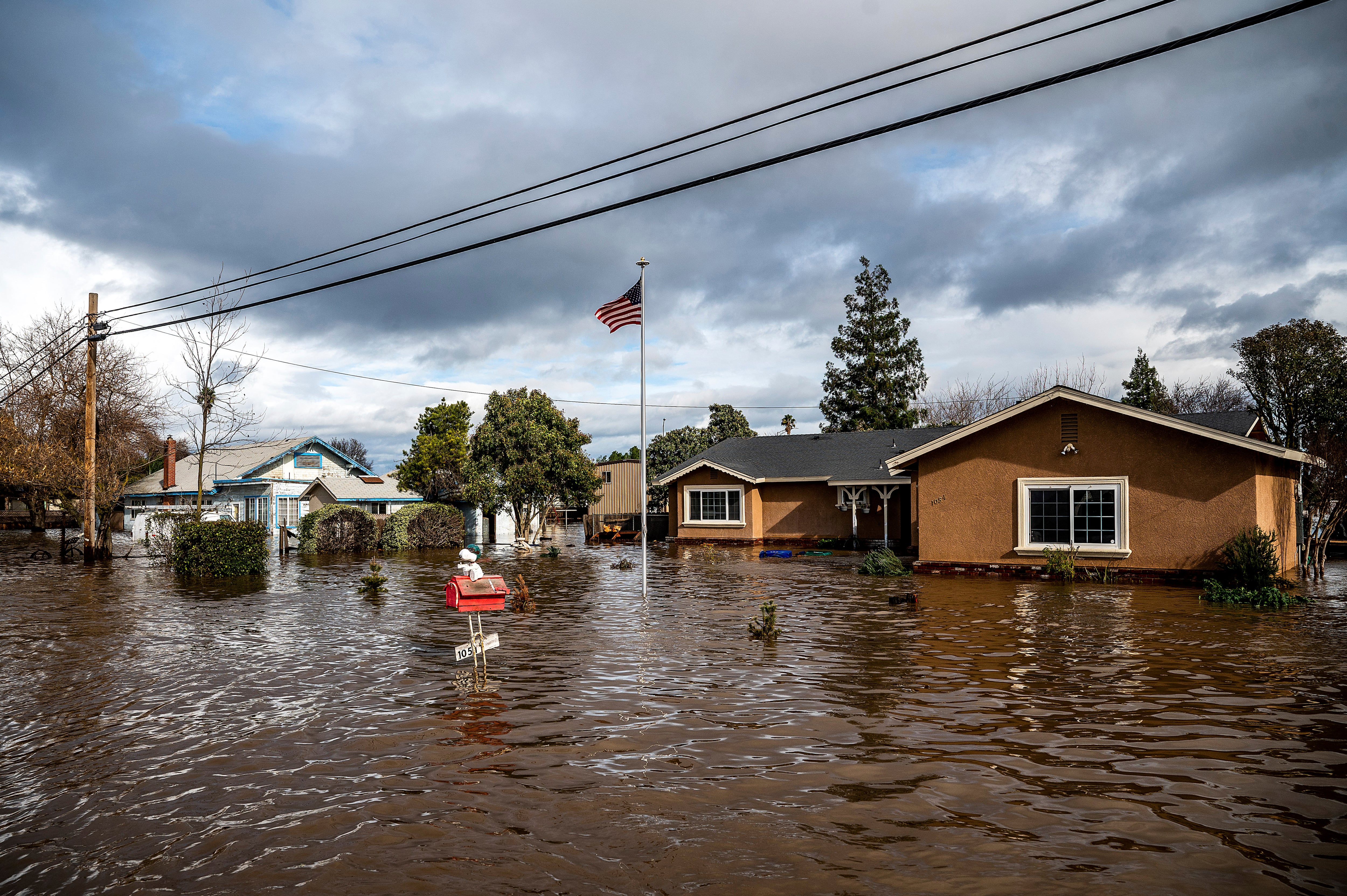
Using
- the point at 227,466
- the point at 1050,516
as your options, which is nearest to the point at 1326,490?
the point at 1050,516

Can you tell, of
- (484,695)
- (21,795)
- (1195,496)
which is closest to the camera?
(21,795)

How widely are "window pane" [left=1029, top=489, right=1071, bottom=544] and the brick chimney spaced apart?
44038 mm

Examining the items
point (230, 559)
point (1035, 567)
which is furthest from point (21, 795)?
point (1035, 567)

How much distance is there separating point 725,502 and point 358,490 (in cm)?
1996

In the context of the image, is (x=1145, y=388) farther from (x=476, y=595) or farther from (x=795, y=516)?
(x=476, y=595)

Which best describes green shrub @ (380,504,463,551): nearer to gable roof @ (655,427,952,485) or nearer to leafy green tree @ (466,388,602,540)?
leafy green tree @ (466,388,602,540)

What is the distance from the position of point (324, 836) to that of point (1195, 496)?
840 inches

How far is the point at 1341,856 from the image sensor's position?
530cm

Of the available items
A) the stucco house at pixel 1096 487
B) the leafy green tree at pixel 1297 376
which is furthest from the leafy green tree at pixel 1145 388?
the stucco house at pixel 1096 487

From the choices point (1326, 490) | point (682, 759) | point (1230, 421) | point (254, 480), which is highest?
point (1230, 421)

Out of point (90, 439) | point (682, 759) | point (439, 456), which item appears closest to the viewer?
point (682, 759)

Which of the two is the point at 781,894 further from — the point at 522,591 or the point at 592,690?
the point at 522,591

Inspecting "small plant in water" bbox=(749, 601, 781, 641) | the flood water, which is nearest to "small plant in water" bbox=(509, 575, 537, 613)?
the flood water

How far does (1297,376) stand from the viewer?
41906mm
